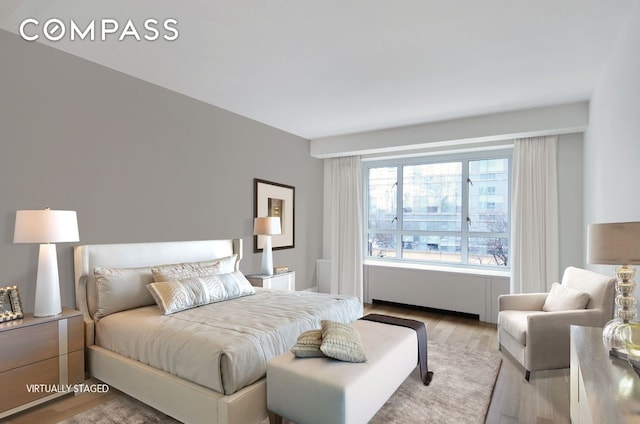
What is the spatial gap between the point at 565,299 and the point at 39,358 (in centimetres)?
404

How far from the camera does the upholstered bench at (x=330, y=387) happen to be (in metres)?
1.79

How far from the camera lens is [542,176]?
4.25 meters

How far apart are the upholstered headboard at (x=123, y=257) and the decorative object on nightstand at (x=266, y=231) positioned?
0.43 metres

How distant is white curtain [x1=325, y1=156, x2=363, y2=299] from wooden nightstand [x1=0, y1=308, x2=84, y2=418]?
12.2 ft

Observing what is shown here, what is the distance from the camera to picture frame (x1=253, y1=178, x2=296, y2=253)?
458 centimetres

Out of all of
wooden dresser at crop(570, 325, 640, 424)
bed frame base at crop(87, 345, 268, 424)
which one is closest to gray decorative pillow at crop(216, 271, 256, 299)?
bed frame base at crop(87, 345, 268, 424)

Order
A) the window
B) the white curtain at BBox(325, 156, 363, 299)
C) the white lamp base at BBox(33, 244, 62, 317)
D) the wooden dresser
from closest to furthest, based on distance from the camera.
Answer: the wooden dresser → the white lamp base at BBox(33, 244, 62, 317) → the window → the white curtain at BBox(325, 156, 363, 299)

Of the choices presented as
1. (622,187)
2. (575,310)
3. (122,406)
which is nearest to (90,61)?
(122,406)

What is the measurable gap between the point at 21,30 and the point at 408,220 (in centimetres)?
495

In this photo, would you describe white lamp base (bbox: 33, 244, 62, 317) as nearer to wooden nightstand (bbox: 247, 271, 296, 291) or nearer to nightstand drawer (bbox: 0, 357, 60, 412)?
nightstand drawer (bbox: 0, 357, 60, 412)

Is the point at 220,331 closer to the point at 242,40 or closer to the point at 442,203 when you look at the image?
the point at 242,40

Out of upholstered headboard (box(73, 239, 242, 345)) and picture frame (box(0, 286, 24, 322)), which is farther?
upholstered headboard (box(73, 239, 242, 345))

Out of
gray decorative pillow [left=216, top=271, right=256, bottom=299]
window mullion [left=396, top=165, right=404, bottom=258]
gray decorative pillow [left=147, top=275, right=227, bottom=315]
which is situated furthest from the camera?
window mullion [left=396, top=165, right=404, bottom=258]

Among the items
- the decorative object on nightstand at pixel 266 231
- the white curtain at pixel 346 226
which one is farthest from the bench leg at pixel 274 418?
the white curtain at pixel 346 226
